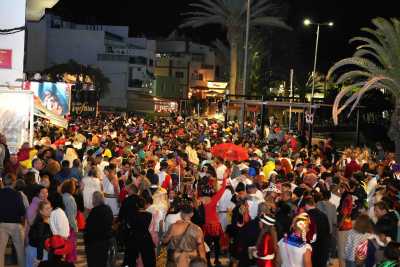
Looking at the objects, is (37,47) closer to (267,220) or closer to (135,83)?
(135,83)

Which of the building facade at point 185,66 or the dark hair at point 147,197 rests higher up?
the building facade at point 185,66

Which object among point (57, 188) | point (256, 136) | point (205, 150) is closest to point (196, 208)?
point (57, 188)

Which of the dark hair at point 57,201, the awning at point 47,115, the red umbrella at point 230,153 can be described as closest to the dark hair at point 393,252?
the dark hair at point 57,201

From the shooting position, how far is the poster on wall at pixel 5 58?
64.0ft

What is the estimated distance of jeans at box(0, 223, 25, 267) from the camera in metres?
9.89

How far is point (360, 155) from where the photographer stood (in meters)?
20.5

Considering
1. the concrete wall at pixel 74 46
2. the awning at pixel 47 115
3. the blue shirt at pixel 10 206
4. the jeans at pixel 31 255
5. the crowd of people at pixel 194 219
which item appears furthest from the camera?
the concrete wall at pixel 74 46

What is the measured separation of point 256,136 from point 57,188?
77.3ft

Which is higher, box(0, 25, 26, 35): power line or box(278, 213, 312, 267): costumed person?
box(0, 25, 26, 35): power line

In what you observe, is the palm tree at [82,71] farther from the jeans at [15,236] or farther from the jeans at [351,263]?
the jeans at [351,263]

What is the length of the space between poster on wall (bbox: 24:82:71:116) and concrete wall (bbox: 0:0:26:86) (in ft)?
11.4

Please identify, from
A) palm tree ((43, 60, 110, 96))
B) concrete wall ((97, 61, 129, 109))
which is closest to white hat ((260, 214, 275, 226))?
palm tree ((43, 60, 110, 96))

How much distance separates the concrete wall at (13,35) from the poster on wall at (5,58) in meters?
0.08

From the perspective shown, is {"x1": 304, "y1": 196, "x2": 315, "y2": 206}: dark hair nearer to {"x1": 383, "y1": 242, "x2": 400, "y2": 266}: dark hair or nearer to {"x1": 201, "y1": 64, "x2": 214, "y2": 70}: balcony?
{"x1": 383, "y1": 242, "x2": 400, "y2": 266}: dark hair
